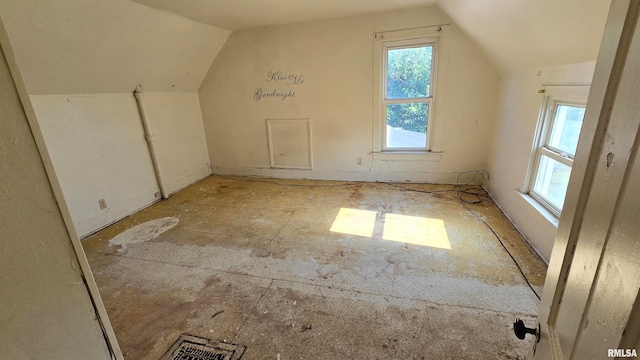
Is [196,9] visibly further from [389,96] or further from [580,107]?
[580,107]

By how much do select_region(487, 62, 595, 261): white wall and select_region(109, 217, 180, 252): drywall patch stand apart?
3565 millimetres

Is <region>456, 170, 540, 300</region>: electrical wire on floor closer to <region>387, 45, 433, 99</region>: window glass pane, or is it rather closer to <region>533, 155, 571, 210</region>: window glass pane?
<region>533, 155, 571, 210</region>: window glass pane

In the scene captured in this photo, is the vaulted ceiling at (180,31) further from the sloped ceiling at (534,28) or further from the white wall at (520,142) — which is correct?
the white wall at (520,142)

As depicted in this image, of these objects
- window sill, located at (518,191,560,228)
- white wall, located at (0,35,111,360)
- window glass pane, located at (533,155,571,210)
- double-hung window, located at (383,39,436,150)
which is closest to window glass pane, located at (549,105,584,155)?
window glass pane, located at (533,155,571,210)

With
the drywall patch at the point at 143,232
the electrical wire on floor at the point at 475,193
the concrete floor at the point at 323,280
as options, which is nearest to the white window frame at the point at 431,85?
the electrical wire on floor at the point at 475,193

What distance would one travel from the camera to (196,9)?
2809mm

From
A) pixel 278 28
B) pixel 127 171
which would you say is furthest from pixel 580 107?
pixel 127 171

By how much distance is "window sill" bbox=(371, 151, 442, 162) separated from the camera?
12.5 ft

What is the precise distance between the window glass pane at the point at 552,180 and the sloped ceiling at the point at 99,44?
13.0 ft

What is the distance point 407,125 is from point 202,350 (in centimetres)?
349

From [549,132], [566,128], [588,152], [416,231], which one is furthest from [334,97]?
[588,152]

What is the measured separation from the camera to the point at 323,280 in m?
2.04

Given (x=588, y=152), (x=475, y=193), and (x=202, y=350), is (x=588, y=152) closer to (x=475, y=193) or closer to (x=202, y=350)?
(x=202, y=350)

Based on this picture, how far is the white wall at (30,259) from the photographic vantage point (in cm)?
50
